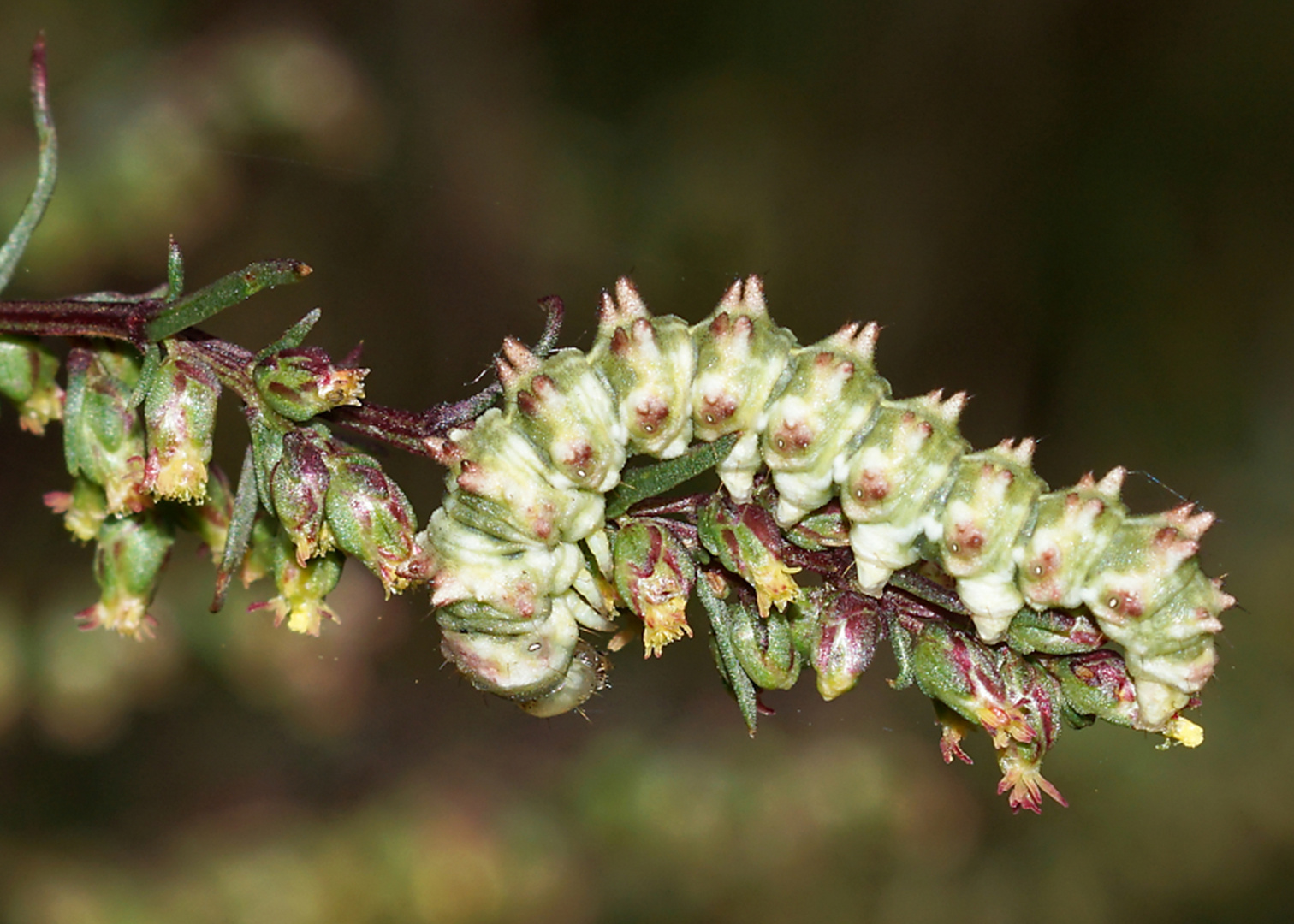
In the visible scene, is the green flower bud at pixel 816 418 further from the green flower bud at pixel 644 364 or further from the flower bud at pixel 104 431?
the flower bud at pixel 104 431

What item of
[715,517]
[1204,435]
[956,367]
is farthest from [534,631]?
[1204,435]

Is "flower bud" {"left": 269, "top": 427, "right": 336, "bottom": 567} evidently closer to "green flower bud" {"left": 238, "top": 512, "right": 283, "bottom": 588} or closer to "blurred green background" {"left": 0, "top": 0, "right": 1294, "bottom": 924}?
"green flower bud" {"left": 238, "top": 512, "right": 283, "bottom": 588}

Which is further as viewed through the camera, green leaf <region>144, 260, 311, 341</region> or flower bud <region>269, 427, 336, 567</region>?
flower bud <region>269, 427, 336, 567</region>

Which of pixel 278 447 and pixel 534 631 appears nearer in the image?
pixel 278 447

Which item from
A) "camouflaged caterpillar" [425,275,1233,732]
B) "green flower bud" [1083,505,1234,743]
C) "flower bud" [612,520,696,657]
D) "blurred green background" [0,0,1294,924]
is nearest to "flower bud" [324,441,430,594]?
"camouflaged caterpillar" [425,275,1233,732]

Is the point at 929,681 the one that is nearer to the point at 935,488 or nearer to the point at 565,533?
the point at 935,488

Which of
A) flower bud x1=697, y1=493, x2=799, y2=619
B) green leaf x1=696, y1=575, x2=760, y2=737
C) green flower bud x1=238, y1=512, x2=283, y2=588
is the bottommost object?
green flower bud x1=238, y1=512, x2=283, y2=588
